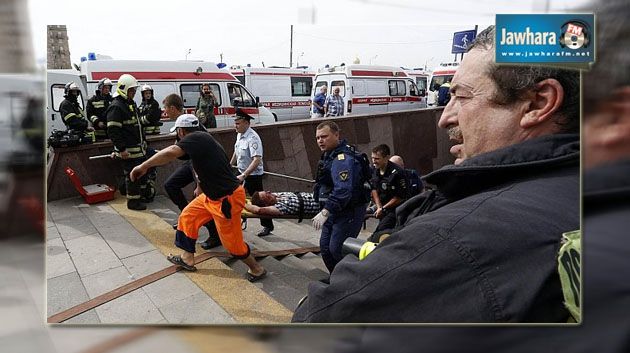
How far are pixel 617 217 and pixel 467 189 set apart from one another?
0.49m

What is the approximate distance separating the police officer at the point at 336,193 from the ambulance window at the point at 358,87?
0.44ft

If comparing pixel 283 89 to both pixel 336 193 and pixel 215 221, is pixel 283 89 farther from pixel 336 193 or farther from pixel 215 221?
pixel 215 221

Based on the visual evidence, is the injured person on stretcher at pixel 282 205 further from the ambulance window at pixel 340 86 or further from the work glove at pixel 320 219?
the ambulance window at pixel 340 86

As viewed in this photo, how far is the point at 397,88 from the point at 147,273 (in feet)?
3.50

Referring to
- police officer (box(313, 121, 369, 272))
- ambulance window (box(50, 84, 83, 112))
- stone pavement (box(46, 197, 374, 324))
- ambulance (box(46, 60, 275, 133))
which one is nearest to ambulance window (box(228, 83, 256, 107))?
ambulance (box(46, 60, 275, 133))

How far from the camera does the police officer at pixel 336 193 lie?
101 cm

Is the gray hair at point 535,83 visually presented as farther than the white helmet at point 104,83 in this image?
No

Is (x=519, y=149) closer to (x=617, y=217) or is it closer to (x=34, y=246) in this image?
(x=617, y=217)

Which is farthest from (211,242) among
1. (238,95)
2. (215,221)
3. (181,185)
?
(238,95)

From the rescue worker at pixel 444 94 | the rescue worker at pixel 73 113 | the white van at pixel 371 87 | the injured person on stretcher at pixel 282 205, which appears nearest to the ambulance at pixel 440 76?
the rescue worker at pixel 444 94

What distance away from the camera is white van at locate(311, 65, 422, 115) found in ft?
3.45

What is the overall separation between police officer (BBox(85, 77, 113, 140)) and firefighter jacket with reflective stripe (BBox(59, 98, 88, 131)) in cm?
2

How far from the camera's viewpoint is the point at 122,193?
1050 mm

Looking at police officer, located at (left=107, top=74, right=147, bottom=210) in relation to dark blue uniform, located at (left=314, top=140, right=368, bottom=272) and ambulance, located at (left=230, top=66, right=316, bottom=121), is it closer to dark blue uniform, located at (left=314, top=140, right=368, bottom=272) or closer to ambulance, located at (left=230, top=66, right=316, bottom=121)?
ambulance, located at (left=230, top=66, right=316, bottom=121)
